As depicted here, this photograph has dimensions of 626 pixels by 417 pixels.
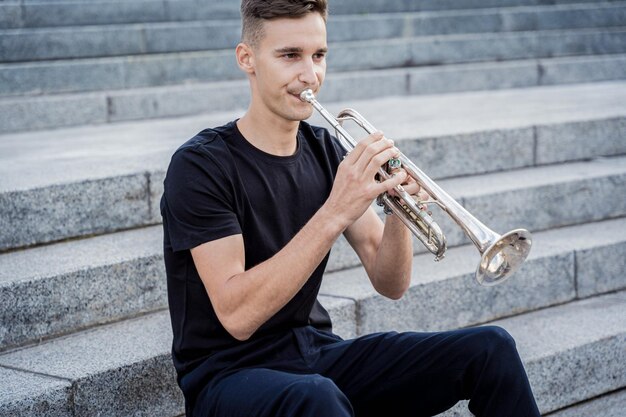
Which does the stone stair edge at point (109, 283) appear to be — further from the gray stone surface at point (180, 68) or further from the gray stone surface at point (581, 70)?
the gray stone surface at point (581, 70)

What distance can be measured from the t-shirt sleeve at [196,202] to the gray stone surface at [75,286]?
1.03 m

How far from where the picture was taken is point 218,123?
6.60 metres

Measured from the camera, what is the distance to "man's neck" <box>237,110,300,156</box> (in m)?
3.09

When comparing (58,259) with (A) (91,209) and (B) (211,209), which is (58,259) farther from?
(B) (211,209)

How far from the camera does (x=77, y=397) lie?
11.0 ft

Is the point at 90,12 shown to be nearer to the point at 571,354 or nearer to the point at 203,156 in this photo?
the point at 571,354

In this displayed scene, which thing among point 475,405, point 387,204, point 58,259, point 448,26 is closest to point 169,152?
point 58,259

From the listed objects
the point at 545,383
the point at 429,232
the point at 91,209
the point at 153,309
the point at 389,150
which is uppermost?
the point at 389,150

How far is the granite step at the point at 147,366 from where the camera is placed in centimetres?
334

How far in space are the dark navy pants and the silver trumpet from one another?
204 millimetres

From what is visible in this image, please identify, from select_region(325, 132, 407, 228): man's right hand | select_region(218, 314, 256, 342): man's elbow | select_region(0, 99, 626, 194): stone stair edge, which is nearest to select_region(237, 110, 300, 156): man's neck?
select_region(325, 132, 407, 228): man's right hand

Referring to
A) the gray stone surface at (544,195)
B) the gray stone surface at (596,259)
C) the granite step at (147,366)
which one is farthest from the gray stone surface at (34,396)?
the gray stone surface at (596,259)

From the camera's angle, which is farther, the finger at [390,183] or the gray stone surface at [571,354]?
the gray stone surface at [571,354]

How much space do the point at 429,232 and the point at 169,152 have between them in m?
2.47
